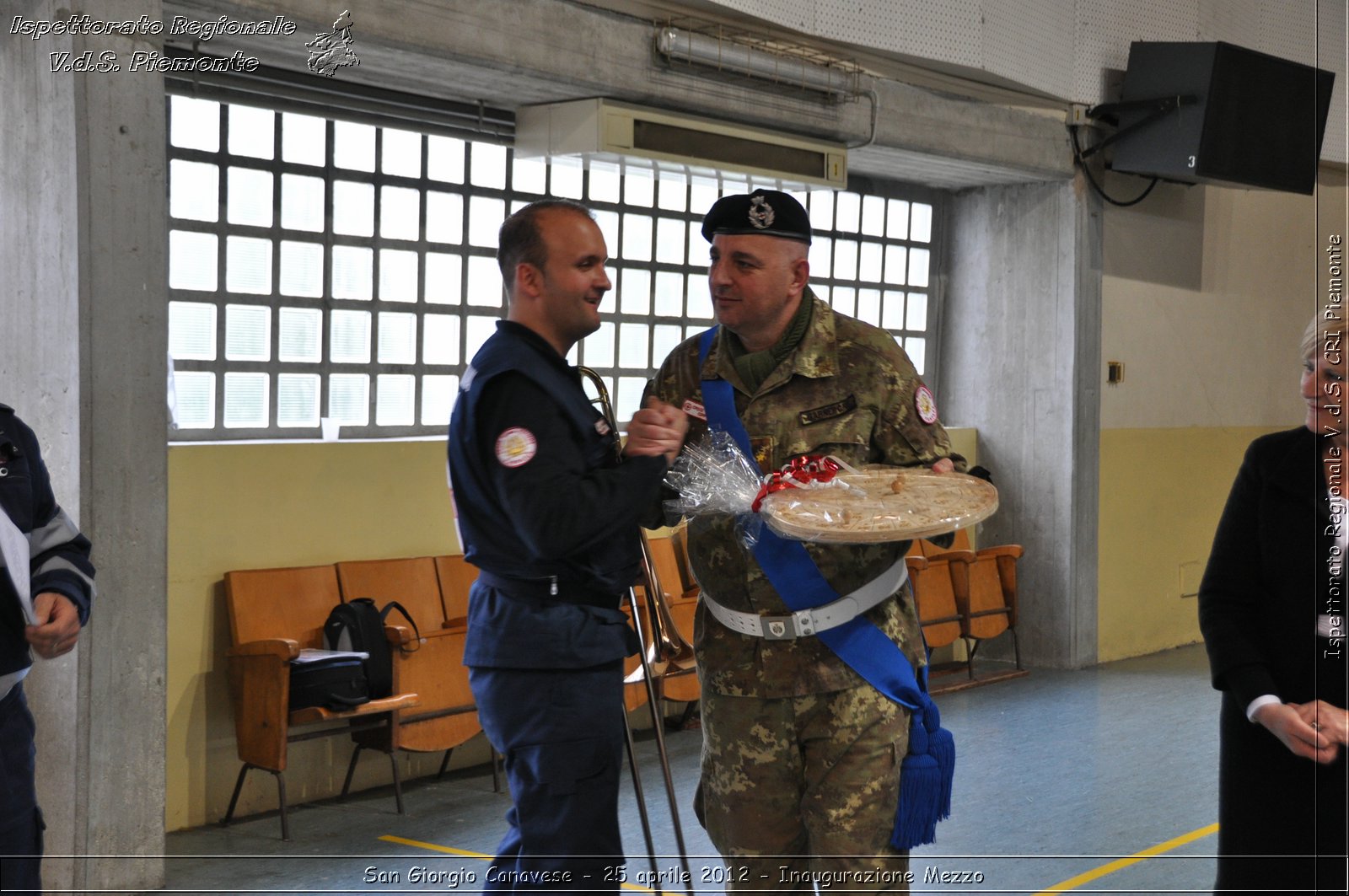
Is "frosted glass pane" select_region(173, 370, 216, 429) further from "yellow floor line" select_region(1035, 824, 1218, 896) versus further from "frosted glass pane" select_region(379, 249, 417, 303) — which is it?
"yellow floor line" select_region(1035, 824, 1218, 896)

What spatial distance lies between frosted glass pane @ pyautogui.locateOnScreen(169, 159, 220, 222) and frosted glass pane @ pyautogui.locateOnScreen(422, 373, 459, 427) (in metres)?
1.39

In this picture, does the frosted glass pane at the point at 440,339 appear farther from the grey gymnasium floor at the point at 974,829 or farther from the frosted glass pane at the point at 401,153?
the grey gymnasium floor at the point at 974,829

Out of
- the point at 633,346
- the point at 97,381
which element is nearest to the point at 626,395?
the point at 633,346

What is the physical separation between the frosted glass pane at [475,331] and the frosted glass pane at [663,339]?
1.15 meters

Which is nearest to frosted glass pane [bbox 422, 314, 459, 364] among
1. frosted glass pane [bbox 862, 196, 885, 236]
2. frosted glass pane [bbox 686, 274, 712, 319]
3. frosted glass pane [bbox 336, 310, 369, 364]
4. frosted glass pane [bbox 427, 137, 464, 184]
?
frosted glass pane [bbox 336, 310, 369, 364]

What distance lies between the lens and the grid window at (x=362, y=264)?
18.5 ft

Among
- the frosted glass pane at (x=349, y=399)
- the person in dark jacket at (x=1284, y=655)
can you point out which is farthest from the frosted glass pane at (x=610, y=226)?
the person in dark jacket at (x=1284, y=655)

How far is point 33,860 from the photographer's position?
273 centimetres

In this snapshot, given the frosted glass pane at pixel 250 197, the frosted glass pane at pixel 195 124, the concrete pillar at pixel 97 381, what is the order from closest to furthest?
1. the concrete pillar at pixel 97 381
2. the frosted glass pane at pixel 195 124
3. the frosted glass pane at pixel 250 197

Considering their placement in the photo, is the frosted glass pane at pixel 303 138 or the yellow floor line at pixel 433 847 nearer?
the yellow floor line at pixel 433 847

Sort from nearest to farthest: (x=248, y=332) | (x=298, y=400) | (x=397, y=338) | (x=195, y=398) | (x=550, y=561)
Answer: (x=550, y=561)
(x=195, y=398)
(x=248, y=332)
(x=298, y=400)
(x=397, y=338)

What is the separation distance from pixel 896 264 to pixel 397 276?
4041mm

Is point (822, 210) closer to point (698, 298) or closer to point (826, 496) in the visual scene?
point (698, 298)

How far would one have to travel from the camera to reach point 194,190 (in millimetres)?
5551
